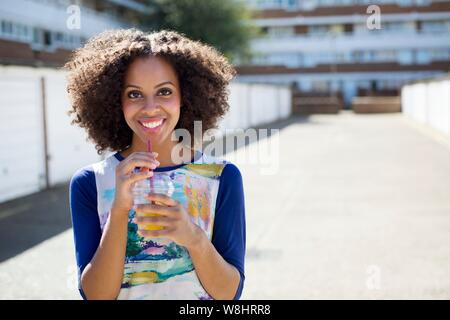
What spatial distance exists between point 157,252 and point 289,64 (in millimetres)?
61934

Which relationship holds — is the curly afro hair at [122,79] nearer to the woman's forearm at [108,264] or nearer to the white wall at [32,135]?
the woman's forearm at [108,264]

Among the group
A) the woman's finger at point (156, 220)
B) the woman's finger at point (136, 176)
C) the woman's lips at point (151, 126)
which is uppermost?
the woman's lips at point (151, 126)

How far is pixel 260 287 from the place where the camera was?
18.4 ft

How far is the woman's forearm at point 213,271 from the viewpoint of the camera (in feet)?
5.34

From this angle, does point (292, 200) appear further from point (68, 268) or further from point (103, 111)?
point (103, 111)

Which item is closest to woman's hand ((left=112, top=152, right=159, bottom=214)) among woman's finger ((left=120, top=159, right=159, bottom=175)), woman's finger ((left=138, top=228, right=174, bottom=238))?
woman's finger ((left=120, top=159, right=159, bottom=175))

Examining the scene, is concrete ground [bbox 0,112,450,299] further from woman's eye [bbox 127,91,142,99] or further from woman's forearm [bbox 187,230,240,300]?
woman's eye [bbox 127,91,142,99]

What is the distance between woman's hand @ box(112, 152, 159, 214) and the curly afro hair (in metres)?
0.42

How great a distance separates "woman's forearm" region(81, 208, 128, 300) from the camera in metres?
1.61

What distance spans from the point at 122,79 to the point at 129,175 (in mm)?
443

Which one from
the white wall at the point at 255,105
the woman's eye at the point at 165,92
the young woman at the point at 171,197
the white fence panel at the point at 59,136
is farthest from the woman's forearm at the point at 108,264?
the white wall at the point at 255,105

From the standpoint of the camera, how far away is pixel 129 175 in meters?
1.53

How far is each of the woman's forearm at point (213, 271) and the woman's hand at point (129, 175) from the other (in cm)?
21

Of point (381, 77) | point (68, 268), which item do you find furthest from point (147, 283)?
point (381, 77)
